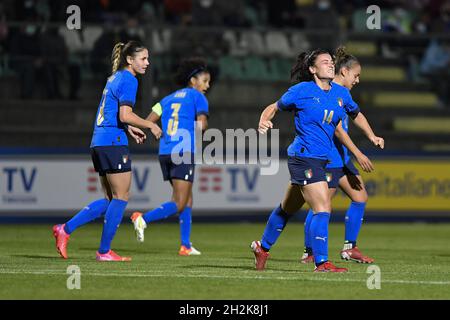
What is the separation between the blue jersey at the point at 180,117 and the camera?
1376cm

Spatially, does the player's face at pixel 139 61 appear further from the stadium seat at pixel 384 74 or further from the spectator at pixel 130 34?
the stadium seat at pixel 384 74

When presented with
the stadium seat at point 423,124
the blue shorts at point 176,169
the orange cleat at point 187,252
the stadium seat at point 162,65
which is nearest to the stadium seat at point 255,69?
the stadium seat at point 162,65

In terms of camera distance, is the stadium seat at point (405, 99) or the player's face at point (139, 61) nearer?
the player's face at point (139, 61)

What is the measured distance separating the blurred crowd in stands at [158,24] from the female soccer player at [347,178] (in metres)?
8.70

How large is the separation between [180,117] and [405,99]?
11.2 metres

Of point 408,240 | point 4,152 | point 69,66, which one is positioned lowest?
point 408,240

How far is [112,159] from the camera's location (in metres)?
12.0

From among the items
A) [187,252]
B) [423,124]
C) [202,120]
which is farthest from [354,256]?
[423,124]
